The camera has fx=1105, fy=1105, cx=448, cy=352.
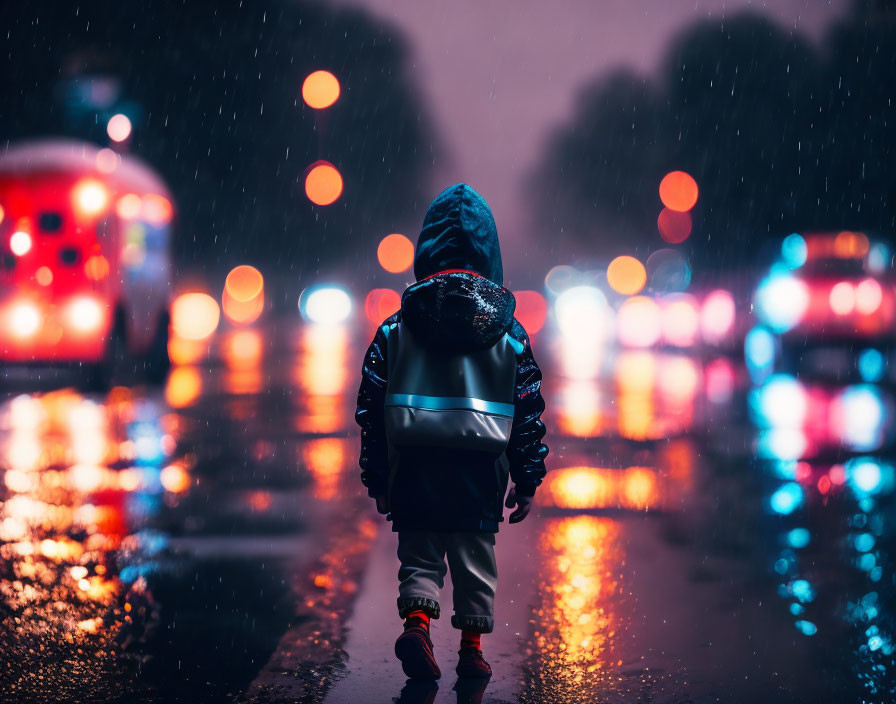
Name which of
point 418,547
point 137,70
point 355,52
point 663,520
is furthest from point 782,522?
point 355,52

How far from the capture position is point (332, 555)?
21.6 feet

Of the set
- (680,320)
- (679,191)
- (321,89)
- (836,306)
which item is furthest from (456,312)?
(679,191)

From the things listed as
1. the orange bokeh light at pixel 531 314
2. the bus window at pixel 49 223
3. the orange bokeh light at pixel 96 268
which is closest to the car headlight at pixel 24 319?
the orange bokeh light at pixel 96 268

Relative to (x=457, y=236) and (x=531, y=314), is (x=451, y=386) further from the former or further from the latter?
(x=531, y=314)

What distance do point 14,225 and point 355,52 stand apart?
23.1m

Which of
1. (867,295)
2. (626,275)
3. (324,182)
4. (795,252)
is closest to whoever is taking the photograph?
(867,295)

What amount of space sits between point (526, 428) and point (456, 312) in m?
0.58

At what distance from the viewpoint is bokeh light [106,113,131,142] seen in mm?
19630

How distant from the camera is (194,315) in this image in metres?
44.8

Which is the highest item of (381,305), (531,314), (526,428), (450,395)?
(381,305)

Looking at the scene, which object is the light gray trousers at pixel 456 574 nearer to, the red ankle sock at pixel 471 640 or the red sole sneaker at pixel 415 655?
the red ankle sock at pixel 471 640

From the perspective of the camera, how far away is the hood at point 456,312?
171 inches

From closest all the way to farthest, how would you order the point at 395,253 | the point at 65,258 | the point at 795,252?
the point at 65,258 < the point at 795,252 < the point at 395,253

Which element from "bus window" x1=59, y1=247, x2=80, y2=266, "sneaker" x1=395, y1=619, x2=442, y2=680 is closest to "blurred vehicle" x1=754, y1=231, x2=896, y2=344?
"bus window" x1=59, y1=247, x2=80, y2=266
